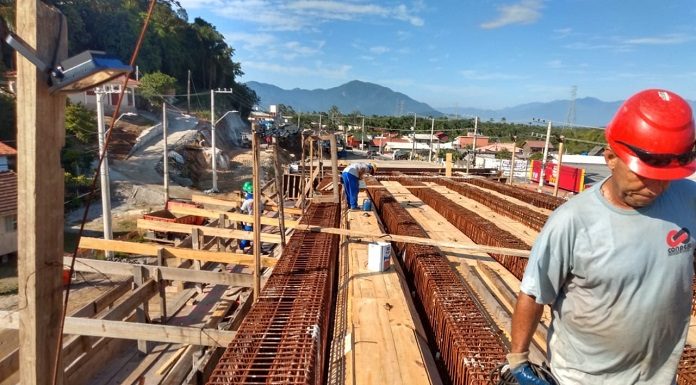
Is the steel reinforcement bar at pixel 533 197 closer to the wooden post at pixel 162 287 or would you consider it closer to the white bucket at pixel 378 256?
the white bucket at pixel 378 256

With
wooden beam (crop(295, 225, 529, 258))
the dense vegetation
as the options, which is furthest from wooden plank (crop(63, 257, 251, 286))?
the dense vegetation

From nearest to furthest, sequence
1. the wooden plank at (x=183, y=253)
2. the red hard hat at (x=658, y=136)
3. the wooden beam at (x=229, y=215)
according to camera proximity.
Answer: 1. the red hard hat at (x=658, y=136)
2. the wooden plank at (x=183, y=253)
3. the wooden beam at (x=229, y=215)

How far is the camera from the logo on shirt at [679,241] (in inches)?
65.9

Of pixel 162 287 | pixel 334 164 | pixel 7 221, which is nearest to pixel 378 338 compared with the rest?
pixel 162 287

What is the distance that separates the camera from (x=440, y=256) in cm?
532

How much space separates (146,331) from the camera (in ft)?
13.8

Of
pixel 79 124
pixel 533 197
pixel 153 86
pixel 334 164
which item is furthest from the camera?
pixel 153 86

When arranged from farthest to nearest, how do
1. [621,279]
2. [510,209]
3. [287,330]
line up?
[510,209] → [287,330] → [621,279]

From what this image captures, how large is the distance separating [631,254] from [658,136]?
1.53ft

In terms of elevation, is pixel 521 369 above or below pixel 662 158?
below

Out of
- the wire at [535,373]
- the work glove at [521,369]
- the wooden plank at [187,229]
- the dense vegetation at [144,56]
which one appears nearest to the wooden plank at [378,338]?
the wire at [535,373]

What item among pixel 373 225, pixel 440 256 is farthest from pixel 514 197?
pixel 440 256

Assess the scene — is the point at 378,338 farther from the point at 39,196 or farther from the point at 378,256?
the point at 39,196

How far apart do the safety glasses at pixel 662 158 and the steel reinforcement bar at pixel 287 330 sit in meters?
2.22
